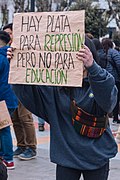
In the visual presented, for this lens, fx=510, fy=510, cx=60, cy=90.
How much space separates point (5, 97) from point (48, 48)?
2.69m

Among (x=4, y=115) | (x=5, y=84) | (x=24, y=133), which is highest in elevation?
(x=5, y=84)

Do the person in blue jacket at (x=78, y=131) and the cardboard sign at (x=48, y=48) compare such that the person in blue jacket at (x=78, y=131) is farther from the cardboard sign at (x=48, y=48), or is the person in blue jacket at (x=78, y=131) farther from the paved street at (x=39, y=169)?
the paved street at (x=39, y=169)

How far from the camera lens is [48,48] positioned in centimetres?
322

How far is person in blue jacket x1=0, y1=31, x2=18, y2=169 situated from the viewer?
5.76 m

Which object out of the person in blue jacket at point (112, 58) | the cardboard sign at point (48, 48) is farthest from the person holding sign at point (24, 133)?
the cardboard sign at point (48, 48)

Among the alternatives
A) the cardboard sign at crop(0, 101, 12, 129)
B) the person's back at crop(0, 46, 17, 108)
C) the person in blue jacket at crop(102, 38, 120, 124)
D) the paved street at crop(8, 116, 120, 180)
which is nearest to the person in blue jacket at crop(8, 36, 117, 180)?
the cardboard sign at crop(0, 101, 12, 129)

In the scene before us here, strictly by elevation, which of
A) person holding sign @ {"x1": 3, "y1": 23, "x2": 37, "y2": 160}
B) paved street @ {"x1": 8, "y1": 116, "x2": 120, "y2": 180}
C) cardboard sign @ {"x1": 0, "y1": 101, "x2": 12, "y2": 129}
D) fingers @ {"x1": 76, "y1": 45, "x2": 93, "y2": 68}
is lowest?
paved street @ {"x1": 8, "y1": 116, "x2": 120, "y2": 180}

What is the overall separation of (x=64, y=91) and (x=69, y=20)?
0.48 m

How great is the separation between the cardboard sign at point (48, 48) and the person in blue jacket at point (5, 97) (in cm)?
245

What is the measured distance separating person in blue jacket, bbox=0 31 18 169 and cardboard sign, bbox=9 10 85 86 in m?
2.45

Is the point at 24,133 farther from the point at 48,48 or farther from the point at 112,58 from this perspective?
the point at 48,48

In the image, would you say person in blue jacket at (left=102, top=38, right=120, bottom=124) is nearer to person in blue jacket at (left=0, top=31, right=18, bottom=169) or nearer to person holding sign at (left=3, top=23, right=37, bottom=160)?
person holding sign at (left=3, top=23, right=37, bottom=160)

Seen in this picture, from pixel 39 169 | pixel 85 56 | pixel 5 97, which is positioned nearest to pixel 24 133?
pixel 39 169

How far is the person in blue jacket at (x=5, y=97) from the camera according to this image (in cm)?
576
